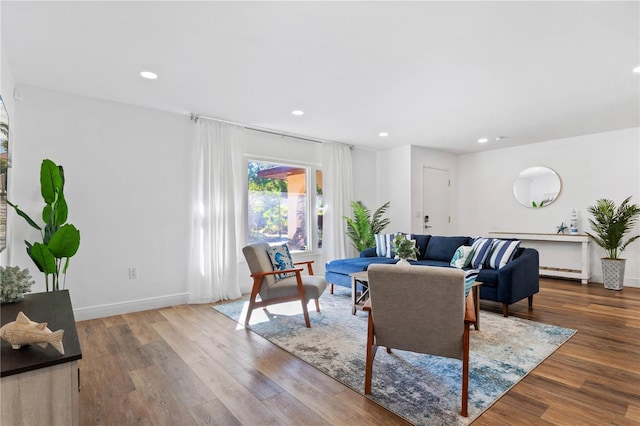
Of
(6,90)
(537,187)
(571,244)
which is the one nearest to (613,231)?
(571,244)

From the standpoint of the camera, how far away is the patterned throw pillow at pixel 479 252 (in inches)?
154

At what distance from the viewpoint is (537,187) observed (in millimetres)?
5984

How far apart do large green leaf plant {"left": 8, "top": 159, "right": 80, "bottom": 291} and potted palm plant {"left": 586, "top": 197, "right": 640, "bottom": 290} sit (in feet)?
22.2

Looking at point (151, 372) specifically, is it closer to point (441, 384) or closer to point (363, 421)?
point (363, 421)

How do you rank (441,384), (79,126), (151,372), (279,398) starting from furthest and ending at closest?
(79,126) → (151,372) → (441,384) → (279,398)

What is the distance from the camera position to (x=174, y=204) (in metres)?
4.15

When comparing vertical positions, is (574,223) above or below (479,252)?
above

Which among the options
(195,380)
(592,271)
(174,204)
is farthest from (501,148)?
(195,380)

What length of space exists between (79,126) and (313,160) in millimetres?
3242

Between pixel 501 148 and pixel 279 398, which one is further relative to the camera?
pixel 501 148

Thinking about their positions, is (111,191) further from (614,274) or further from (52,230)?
(614,274)

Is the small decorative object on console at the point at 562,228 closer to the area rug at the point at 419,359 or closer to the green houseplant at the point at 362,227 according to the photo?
the green houseplant at the point at 362,227

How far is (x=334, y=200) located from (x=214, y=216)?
7.21 feet

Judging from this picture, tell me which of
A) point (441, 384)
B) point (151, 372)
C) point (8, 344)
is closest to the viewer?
point (8, 344)
